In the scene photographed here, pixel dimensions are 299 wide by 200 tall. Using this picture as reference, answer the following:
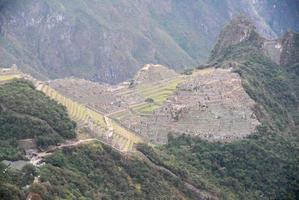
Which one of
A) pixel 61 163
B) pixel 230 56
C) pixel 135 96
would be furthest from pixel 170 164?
pixel 230 56

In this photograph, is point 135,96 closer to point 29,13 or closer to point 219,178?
point 219,178

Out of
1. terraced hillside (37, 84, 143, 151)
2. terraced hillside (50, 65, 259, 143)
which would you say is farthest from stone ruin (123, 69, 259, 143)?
terraced hillside (37, 84, 143, 151)

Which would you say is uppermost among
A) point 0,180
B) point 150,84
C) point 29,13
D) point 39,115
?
point 29,13

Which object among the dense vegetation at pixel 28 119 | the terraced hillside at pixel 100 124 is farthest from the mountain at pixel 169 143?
the terraced hillside at pixel 100 124

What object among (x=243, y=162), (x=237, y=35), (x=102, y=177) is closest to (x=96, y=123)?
(x=102, y=177)

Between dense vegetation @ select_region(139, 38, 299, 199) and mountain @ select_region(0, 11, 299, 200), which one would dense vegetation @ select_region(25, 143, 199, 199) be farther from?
dense vegetation @ select_region(139, 38, 299, 199)

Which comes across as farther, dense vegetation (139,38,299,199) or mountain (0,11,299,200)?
dense vegetation (139,38,299,199)

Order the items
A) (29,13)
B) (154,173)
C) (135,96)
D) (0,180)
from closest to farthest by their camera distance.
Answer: (0,180) < (154,173) < (135,96) < (29,13)

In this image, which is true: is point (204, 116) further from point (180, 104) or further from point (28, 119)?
point (28, 119)

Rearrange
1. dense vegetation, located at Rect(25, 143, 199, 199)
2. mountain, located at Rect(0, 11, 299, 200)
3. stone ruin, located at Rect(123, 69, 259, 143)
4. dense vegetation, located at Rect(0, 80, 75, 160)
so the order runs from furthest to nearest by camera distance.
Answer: stone ruin, located at Rect(123, 69, 259, 143) → dense vegetation, located at Rect(0, 80, 75, 160) → mountain, located at Rect(0, 11, 299, 200) → dense vegetation, located at Rect(25, 143, 199, 199)
